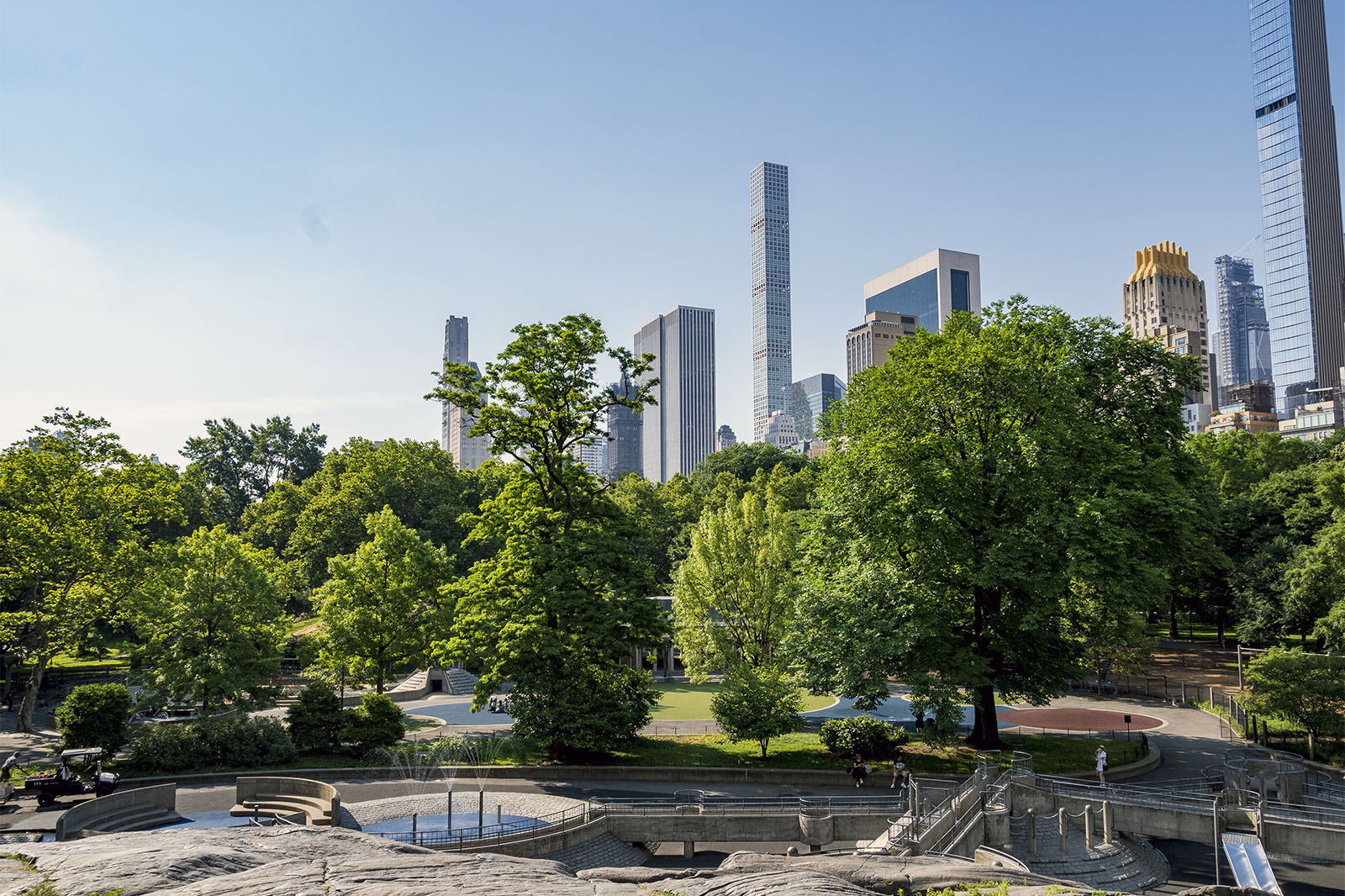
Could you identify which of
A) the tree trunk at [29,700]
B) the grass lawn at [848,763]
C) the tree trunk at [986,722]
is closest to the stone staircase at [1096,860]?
the grass lawn at [848,763]

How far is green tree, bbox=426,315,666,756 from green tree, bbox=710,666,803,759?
11.2 feet

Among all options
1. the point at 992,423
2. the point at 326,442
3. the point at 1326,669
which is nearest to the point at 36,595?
the point at 992,423

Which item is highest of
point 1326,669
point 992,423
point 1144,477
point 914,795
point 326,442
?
point 326,442

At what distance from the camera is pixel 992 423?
1421 inches

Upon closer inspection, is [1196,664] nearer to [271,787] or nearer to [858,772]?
[858,772]

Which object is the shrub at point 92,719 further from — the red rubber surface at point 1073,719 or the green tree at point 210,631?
the red rubber surface at point 1073,719

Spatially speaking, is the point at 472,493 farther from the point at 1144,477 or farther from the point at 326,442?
the point at 1144,477

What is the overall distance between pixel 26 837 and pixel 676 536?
6273cm

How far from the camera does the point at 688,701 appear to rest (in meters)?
53.8

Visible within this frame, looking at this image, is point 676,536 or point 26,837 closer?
point 26,837

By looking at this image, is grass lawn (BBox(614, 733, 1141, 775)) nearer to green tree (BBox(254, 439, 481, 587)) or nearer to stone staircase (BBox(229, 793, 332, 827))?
stone staircase (BBox(229, 793, 332, 827))

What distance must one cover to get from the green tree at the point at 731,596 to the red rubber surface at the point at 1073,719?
1288 centimetres

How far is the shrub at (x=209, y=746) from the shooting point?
34969 mm

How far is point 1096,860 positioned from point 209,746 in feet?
108
